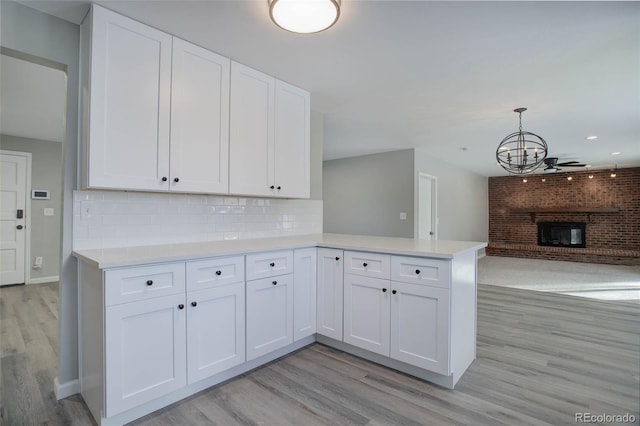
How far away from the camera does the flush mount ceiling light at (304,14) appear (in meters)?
1.62

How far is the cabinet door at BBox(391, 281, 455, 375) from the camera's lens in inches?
79.4

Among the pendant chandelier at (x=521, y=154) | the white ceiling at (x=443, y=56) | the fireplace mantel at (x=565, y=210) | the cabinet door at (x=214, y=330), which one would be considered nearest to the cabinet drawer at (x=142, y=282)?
the cabinet door at (x=214, y=330)

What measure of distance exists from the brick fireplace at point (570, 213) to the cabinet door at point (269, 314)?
8097 millimetres

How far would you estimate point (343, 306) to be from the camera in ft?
8.24

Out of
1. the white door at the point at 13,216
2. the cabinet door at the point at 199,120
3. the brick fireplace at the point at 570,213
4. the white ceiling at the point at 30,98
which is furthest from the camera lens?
the brick fireplace at the point at 570,213

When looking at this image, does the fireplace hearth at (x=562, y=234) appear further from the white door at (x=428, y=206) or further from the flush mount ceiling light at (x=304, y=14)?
the flush mount ceiling light at (x=304, y=14)

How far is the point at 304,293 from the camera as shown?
258 cm

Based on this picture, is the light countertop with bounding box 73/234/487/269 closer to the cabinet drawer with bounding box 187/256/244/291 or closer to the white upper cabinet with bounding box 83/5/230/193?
the cabinet drawer with bounding box 187/256/244/291

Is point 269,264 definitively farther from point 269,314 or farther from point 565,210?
point 565,210

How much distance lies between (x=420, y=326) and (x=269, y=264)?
1.12m

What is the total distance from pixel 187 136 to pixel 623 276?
7664 mm

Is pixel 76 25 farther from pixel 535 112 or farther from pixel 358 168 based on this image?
pixel 358 168

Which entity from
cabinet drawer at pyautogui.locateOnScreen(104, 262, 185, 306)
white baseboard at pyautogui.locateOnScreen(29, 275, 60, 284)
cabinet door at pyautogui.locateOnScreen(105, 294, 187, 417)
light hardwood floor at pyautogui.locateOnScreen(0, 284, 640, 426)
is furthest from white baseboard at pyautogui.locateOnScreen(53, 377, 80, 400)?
white baseboard at pyautogui.locateOnScreen(29, 275, 60, 284)

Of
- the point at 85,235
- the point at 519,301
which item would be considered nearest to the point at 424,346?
the point at 85,235
